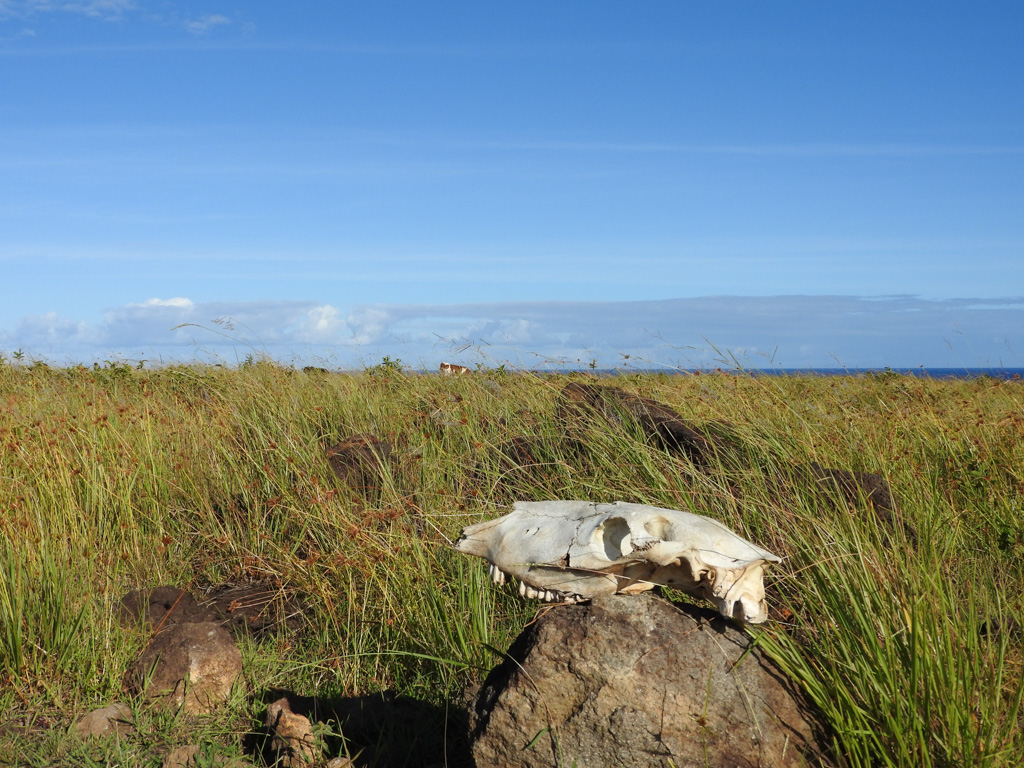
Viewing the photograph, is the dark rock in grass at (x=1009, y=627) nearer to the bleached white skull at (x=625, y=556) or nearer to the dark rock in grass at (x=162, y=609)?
the bleached white skull at (x=625, y=556)

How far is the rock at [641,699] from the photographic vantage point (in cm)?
235

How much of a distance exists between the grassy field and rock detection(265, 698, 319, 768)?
232mm

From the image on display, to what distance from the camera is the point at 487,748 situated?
247 centimetres

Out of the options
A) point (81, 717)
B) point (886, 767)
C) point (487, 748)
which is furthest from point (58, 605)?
point (886, 767)

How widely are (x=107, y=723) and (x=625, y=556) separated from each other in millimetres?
2271

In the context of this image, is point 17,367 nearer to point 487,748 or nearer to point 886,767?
point 487,748

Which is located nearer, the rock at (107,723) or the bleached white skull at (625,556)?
the bleached white skull at (625,556)

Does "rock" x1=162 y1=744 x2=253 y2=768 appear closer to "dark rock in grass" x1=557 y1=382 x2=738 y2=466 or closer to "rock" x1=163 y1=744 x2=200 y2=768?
"rock" x1=163 y1=744 x2=200 y2=768

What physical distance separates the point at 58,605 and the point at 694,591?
279 centimetres

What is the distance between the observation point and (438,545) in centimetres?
408

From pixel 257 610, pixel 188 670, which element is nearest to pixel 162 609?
pixel 257 610

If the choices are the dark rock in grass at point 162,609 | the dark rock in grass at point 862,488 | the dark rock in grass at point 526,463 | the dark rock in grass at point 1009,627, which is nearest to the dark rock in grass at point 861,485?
the dark rock in grass at point 862,488

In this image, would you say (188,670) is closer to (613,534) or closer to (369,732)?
(369,732)

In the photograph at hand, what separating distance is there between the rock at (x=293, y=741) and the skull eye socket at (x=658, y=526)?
155cm
